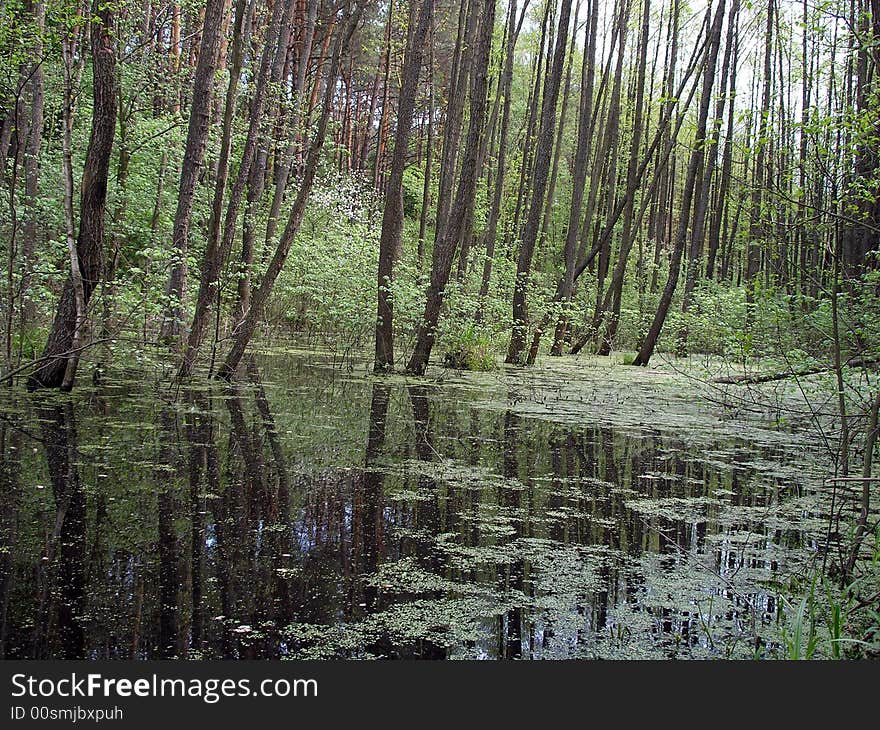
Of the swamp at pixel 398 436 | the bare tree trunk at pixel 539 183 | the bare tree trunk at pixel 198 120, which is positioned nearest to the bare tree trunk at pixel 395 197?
the swamp at pixel 398 436

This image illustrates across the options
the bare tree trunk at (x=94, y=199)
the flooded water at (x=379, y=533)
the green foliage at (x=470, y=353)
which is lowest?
the flooded water at (x=379, y=533)

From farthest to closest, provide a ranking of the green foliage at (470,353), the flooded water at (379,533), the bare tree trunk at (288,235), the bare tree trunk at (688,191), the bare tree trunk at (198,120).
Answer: the bare tree trunk at (688,191), the green foliage at (470,353), the bare tree trunk at (288,235), the bare tree trunk at (198,120), the flooded water at (379,533)

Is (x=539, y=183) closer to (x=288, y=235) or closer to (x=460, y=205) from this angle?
(x=460, y=205)

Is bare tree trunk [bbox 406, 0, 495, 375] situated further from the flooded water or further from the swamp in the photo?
the flooded water

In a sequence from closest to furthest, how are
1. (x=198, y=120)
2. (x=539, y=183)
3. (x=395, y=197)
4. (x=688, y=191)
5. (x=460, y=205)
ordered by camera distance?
(x=198, y=120) → (x=460, y=205) → (x=395, y=197) → (x=539, y=183) → (x=688, y=191)

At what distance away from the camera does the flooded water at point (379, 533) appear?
256 centimetres

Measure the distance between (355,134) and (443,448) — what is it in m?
20.8

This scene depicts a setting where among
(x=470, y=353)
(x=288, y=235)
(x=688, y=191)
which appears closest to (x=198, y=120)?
(x=288, y=235)

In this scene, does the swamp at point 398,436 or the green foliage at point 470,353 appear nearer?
→ the swamp at point 398,436

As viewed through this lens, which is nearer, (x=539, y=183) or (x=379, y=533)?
(x=379, y=533)

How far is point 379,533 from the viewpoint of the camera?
366cm

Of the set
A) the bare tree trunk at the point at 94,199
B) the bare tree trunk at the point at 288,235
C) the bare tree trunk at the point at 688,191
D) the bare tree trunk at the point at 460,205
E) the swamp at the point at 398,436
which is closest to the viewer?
the swamp at the point at 398,436

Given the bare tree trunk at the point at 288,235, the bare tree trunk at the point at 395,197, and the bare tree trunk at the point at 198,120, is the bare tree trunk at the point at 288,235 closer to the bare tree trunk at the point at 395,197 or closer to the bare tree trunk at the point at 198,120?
the bare tree trunk at the point at 198,120

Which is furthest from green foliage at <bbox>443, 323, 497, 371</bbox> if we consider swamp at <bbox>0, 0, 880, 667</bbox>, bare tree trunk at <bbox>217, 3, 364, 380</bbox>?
bare tree trunk at <bbox>217, 3, 364, 380</bbox>
